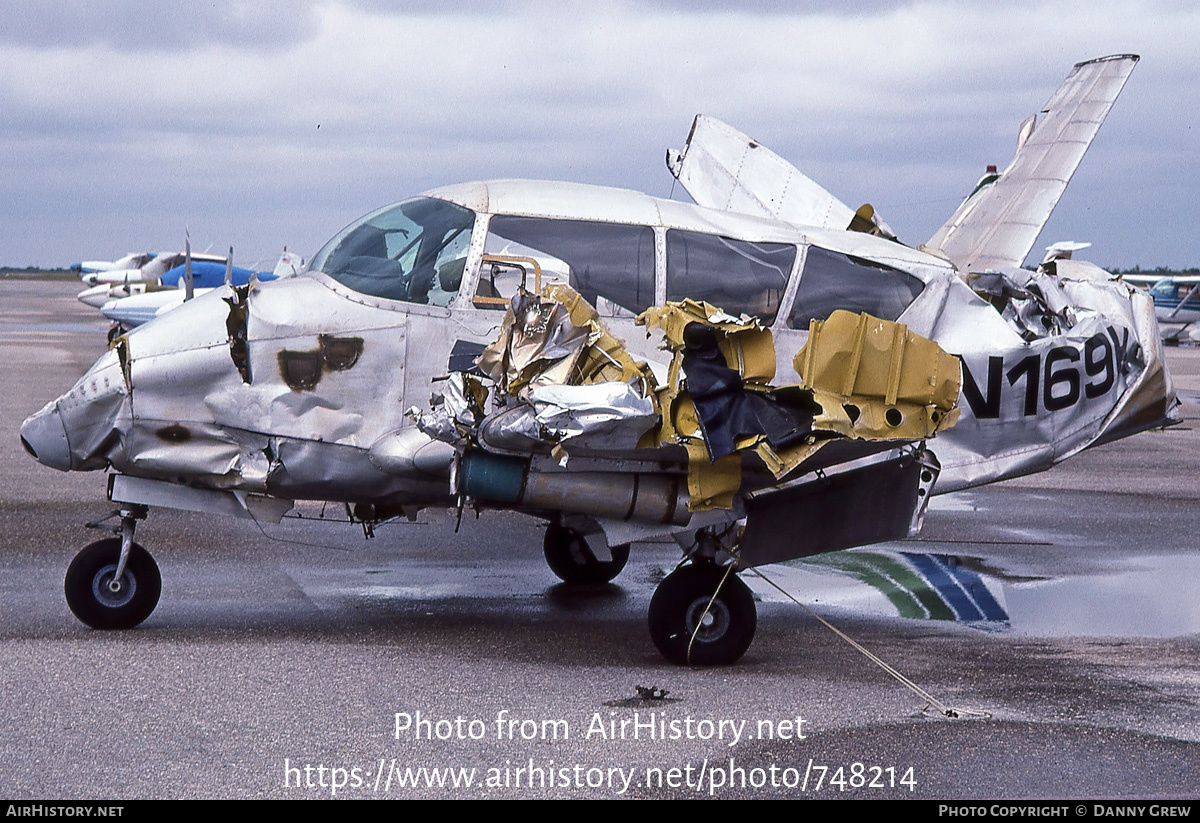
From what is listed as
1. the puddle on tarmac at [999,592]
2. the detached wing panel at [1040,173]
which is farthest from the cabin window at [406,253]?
the detached wing panel at [1040,173]

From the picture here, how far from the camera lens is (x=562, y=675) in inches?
276

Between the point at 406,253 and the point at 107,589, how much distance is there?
2632 millimetres

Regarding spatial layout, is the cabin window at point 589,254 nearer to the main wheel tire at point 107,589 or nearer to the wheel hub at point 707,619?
the wheel hub at point 707,619

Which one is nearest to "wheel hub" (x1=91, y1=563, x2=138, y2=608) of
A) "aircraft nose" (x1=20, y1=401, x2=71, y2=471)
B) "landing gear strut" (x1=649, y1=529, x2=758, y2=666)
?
"aircraft nose" (x1=20, y1=401, x2=71, y2=471)

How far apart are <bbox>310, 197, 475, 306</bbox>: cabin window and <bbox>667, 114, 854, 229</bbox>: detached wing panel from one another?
3.21 metres

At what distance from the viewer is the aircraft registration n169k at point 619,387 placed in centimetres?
687

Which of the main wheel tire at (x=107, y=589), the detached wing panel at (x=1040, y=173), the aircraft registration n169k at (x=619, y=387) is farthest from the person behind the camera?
the detached wing panel at (x=1040, y=173)

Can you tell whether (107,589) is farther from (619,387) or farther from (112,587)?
(619,387)

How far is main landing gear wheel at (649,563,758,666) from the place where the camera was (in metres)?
7.29

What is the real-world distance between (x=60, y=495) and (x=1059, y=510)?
33.6 ft

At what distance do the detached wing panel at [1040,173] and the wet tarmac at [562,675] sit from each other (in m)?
2.60

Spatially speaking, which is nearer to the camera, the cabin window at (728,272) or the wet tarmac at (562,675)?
the wet tarmac at (562,675)

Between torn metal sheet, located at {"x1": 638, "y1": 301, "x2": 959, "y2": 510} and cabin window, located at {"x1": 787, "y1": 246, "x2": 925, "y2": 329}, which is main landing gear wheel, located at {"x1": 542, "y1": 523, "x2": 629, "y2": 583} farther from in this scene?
torn metal sheet, located at {"x1": 638, "y1": 301, "x2": 959, "y2": 510}

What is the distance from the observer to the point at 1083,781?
5.43 metres
